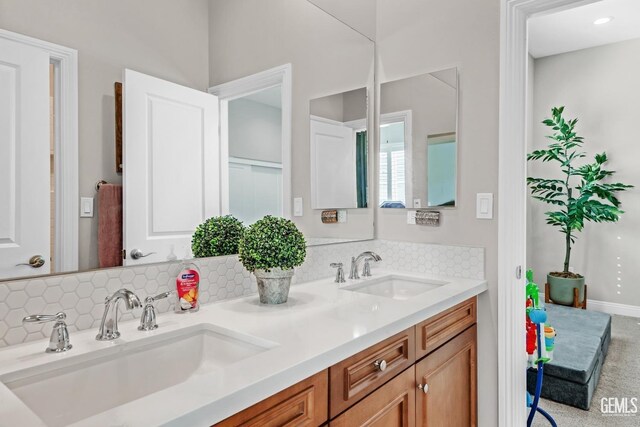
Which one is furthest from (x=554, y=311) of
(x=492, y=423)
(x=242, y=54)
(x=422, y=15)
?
(x=242, y=54)

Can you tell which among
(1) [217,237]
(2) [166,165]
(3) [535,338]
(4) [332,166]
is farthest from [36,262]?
(3) [535,338]

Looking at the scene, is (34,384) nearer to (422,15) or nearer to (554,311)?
(422,15)

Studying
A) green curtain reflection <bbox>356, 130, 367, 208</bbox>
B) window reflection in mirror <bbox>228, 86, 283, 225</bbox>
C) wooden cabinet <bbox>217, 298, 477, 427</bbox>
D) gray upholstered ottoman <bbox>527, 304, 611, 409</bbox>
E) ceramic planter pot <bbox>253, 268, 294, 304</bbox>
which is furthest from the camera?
gray upholstered ottoman <bbox>527, 304, 611, 409</bbox>

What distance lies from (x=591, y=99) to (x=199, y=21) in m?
→ 4.55

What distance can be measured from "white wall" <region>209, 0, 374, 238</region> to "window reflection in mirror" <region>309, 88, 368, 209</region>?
0.14ft

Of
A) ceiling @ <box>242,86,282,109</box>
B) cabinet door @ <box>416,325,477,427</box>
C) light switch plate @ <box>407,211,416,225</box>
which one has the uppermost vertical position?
ceiling @ <box>242,86,282,109</box>

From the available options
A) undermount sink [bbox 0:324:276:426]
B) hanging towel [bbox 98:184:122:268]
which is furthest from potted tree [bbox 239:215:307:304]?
hanging towel [bbox 98:184:122:268]

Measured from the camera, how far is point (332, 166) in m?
2.07

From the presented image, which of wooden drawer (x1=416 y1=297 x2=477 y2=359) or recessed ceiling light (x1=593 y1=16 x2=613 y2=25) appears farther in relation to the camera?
recessed ceiling light (x1=593 y1=16 x2=613 y2=25)

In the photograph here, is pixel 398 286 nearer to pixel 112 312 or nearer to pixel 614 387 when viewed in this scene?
pixel 112 312

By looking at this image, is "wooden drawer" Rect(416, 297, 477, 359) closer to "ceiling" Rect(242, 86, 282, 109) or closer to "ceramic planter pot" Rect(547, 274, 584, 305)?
"ceiling" Rect(242, 86, 282, 109)

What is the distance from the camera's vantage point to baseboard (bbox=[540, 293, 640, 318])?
4.17 meters

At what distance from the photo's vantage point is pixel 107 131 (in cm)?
110

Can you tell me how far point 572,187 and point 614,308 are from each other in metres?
1.36
